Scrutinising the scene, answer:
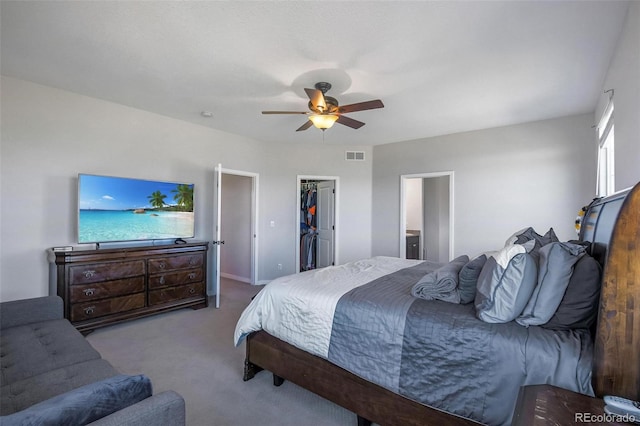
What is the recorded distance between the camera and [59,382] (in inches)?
56.0

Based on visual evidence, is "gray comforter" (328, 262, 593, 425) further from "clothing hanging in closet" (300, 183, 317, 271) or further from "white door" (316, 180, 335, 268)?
"clothing hanging in closet" (300, 183, 317, 271)

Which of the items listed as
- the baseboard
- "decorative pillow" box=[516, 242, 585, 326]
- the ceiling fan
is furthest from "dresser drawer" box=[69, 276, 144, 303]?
"decorative pillow" box=[516, 242, 585, 326]

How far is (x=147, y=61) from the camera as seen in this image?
8.57 ft

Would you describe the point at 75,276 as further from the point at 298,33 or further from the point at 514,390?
the point at 514,390

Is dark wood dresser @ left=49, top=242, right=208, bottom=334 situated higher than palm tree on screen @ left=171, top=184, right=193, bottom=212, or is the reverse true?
palm tree on screen @ left=171, top=184, right=193, bottom=212

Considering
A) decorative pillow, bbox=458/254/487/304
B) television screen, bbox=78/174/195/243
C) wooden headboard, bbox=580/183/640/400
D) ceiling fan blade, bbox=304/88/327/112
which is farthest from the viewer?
television screen, bbox=78/174/195/243

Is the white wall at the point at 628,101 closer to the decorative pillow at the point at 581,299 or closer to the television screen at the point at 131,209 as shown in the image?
the decorative pillow at the point at 581,299

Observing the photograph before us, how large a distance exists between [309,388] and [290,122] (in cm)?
339

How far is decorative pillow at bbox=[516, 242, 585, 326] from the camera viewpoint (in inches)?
53.7

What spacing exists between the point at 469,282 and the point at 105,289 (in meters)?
3.54

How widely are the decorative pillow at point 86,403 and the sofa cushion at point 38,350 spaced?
86 cm

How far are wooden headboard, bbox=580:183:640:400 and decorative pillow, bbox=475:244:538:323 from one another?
1.27ft

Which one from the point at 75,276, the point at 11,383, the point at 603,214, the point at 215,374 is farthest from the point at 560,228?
the point at 75,276

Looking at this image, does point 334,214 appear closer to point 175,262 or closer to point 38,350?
point 175,262
